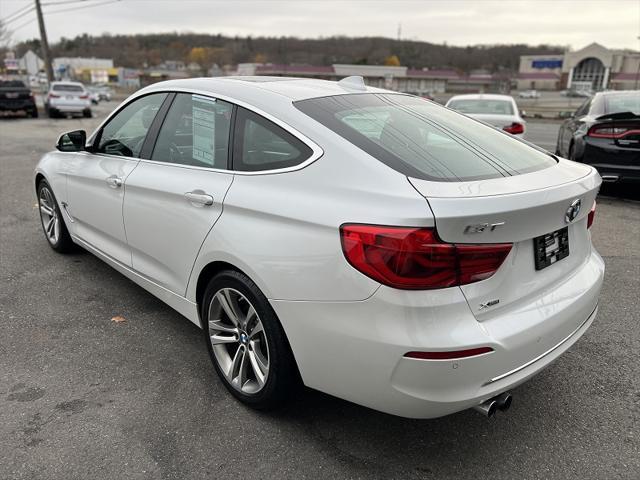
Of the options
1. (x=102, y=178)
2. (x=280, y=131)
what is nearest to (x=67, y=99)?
(x=102, y=178)

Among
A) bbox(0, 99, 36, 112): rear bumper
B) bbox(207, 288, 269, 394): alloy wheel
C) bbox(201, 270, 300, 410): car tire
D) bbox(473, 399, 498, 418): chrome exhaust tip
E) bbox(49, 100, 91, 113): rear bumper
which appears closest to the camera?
bbox(473, 399, 498, 418): chrome exhaust tip

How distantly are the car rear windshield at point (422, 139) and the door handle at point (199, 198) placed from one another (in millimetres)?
652

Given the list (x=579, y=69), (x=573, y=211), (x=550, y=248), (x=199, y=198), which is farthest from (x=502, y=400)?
(x=579, y=69)

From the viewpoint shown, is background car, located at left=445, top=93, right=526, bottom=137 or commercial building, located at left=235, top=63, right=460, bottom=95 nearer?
background car, located at left=445, top=93, right=526, bottom=137

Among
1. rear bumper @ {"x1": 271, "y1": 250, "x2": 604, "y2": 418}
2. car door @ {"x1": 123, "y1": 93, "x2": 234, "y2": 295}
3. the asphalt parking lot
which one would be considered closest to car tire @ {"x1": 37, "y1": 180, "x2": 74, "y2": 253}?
the asphalt parking lot

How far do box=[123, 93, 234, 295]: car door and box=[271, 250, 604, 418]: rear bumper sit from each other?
76cm

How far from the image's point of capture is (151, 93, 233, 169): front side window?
2.86 metres

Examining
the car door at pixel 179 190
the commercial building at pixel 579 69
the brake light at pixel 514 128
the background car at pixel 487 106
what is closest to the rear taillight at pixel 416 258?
the car door at pixel 179 190

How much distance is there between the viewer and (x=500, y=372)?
2105mm

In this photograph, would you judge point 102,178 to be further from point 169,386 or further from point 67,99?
Answer: point 67,99

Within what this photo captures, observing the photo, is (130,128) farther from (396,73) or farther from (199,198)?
(396,73)

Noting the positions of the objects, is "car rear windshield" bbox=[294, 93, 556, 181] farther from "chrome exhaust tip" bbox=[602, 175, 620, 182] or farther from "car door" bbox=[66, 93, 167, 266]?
"chrome exhaust tip" bbox=[602, 175, 620, 182]

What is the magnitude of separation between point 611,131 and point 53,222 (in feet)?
21.5

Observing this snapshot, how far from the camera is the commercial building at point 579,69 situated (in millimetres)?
107062
